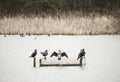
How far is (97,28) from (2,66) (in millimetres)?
1294

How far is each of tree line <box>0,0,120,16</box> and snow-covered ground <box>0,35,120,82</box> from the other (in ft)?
1.02

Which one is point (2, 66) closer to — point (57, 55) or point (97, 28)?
point (57, 55)

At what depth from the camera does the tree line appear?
345 cm

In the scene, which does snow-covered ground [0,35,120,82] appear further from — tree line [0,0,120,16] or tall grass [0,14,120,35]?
tree line [0,0,120,16]

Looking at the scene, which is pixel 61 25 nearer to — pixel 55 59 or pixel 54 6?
pixel 54 6

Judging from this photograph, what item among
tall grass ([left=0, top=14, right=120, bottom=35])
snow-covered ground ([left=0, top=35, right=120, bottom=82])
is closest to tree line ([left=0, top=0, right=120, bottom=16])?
tall grass ([left=0, top=14, right=120, bottom=35])

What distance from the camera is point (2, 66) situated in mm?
2945

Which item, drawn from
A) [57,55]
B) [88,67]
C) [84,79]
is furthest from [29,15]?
[84,79]

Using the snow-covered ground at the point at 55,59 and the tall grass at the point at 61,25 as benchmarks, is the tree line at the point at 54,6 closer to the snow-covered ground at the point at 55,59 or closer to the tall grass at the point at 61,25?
the tall grass at the point at 61,25

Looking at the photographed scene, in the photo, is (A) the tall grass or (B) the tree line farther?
(A) the tall grass

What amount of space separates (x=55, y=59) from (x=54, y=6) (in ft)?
2.02

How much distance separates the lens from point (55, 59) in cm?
310

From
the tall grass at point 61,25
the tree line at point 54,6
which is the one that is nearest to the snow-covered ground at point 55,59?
the tall grass at point 61,25

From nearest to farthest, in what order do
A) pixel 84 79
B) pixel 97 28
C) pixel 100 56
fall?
1. pixel 84 79
2. pixel 100 56
3. pixel 97 28
